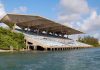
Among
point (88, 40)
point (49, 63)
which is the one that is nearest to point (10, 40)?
point (49, 63)

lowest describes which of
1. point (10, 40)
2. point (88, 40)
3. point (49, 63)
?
point (49, 63)

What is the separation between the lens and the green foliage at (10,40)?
2675 inches

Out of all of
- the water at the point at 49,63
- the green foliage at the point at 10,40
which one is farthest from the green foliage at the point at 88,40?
the water at the point at 49,63

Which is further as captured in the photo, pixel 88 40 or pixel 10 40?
pixel 88 40

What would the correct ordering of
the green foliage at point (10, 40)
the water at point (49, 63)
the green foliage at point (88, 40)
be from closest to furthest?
1. the water at point (49, 63)
2. the green foliage at point (10, 40)
3. the green foliage at point (88, 40)

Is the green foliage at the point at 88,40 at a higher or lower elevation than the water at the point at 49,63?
higher

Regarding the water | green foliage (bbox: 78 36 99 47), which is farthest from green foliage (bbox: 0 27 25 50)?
green foliage (bbox: 78 36 99 47)

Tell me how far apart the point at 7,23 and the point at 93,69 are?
66.7 m

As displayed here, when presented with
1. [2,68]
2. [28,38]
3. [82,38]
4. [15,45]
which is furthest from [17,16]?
[82,38]

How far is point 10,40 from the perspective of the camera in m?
70.2

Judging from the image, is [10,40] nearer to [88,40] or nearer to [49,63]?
[49,63]

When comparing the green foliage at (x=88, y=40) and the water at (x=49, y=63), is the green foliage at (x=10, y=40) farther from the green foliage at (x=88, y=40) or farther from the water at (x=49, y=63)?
the green foliage at (x=88, y=40)

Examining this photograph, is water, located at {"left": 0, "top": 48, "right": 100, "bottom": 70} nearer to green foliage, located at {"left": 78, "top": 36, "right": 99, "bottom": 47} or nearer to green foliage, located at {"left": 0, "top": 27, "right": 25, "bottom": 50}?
green foliage, located at {"left": 0, "top": 27, "right": 25, "bottom": 50}

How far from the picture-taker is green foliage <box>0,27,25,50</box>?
6794 centimetres
